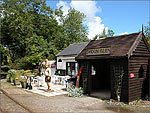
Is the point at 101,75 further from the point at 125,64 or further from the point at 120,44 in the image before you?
the point at 125,64

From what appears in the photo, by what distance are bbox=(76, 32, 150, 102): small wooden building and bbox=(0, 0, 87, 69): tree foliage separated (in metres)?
14.0

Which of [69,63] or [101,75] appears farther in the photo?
[69,63]

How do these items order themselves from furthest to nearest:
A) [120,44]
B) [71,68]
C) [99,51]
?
[71,68] < [99,51] < [120,44]

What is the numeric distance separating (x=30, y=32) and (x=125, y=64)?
23404mm

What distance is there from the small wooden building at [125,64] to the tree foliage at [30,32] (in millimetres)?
14000

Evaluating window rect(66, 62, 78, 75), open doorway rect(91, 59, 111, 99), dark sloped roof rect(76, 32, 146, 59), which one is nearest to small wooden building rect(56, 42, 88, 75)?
window rect(66, 62, 78, 75)

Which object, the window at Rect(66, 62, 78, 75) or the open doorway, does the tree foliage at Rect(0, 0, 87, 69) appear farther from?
the open doorway

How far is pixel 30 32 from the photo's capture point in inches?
1112

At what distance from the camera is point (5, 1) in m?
28.6

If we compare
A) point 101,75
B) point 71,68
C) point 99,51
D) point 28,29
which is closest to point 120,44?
point 99,51

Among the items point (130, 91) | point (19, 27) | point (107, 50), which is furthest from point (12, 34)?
point (130, 91)

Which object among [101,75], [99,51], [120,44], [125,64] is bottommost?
[101,75]

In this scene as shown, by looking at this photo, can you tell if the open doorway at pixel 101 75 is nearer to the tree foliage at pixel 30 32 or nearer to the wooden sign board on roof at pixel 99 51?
the wooden sign board on roof at pixel 99 51

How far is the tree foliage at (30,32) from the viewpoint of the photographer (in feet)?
85.0
